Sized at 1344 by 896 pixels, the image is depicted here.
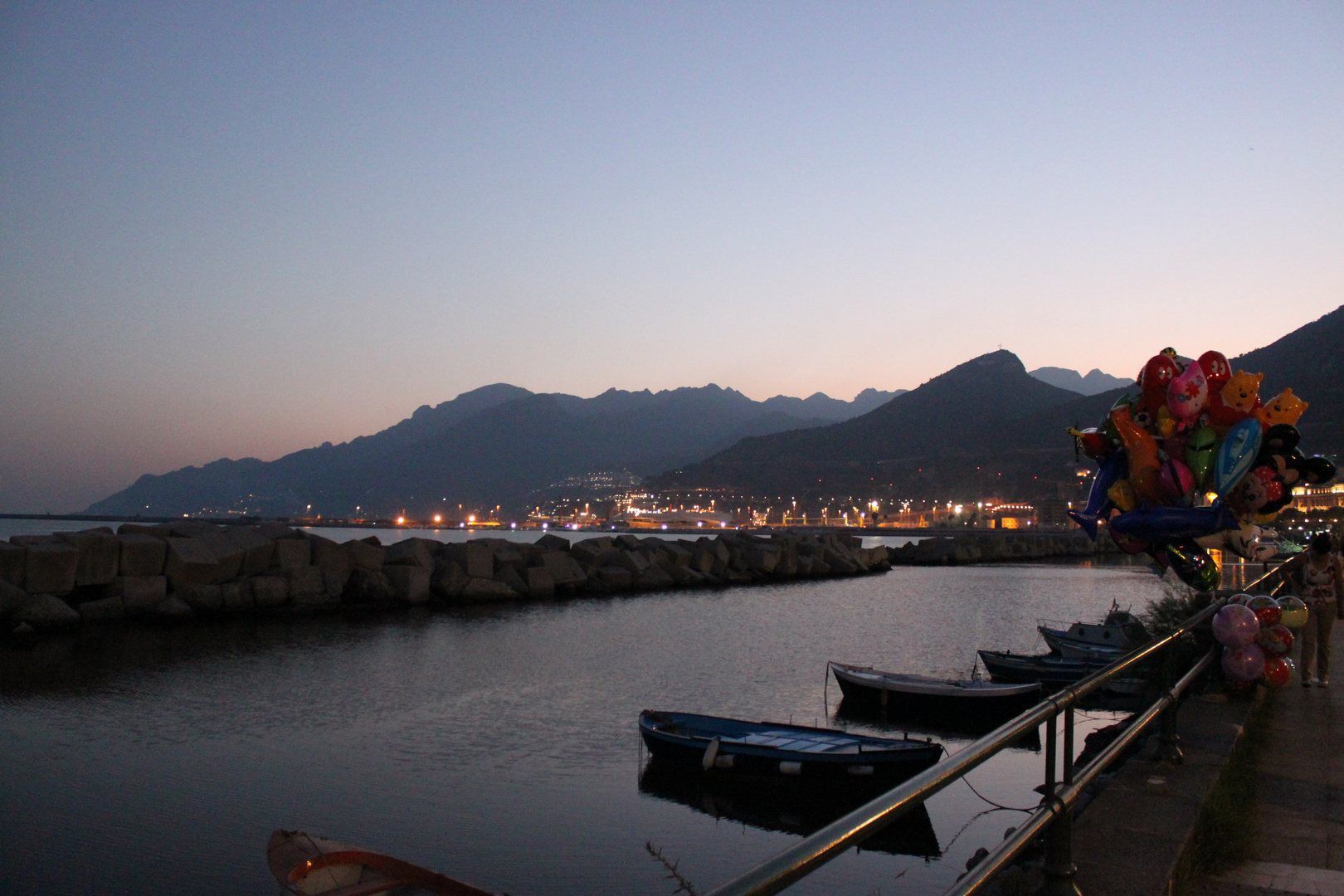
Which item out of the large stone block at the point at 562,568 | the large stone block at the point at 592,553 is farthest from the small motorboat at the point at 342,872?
the large stone block at the point at 592,553

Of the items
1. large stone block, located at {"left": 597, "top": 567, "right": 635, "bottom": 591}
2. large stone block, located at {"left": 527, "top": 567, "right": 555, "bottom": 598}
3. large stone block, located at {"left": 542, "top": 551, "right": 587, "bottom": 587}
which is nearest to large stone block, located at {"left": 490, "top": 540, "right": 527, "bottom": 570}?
large stone block, located at {"left": 527, "top": 567, "right": 555, "bottom": 598}

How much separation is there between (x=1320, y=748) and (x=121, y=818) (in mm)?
11374

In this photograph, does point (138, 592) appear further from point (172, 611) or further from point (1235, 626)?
point (1235, 626)

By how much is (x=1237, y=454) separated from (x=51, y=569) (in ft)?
82.5

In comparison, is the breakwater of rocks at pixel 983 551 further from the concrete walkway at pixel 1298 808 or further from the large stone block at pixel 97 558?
the concrete walkway at pixel 1298 808

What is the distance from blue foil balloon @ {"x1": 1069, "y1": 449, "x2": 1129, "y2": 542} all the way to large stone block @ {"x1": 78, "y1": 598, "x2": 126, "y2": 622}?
2281cm

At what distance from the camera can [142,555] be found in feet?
81.4

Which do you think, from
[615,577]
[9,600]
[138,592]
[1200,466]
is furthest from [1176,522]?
[615,577]

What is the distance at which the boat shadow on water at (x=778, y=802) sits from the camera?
10.2 m

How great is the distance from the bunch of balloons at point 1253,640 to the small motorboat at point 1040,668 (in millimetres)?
9039

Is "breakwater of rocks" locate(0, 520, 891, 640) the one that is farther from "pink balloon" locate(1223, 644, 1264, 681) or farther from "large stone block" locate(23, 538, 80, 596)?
"pink balloon" locate(1223, 644, 1264, 681)

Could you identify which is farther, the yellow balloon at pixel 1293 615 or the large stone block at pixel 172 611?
the large stone block at pixel 172 611

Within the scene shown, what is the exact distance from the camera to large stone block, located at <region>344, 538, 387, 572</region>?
98.0ft

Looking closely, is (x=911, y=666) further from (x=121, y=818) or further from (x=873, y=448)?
(x=873, y=448)
